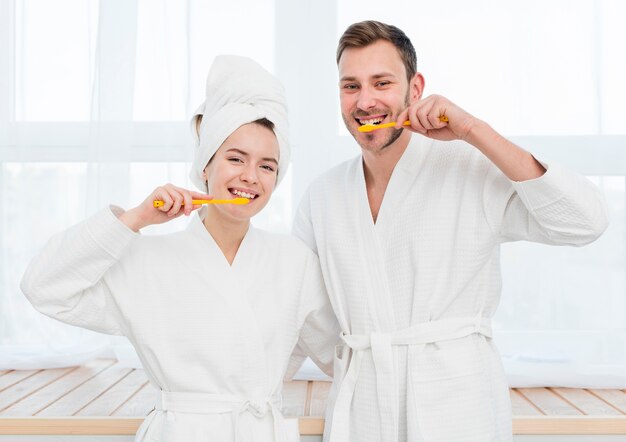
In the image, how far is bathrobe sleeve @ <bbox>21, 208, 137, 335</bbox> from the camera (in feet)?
4.80

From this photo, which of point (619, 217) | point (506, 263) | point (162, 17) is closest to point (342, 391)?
point (506, 263)

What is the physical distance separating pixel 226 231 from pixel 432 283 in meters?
0.48

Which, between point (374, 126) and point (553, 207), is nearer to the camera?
point (553, 207)

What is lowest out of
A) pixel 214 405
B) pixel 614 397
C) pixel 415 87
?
pixel 614 397

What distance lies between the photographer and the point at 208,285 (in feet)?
Result: 5.24

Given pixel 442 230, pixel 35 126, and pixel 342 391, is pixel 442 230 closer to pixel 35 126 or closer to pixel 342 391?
pixel 342 391

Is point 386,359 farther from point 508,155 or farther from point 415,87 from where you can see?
point 415,87

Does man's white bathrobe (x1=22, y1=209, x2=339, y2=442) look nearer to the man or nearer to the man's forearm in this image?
the man

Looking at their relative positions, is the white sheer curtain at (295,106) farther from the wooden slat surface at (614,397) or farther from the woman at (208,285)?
the woman at (208,285)

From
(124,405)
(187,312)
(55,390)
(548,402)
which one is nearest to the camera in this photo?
(187,312)

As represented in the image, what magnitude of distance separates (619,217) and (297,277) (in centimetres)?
145

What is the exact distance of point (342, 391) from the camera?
1.63 metres

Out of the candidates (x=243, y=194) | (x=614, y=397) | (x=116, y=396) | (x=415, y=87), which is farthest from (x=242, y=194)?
(x=614, y=397)

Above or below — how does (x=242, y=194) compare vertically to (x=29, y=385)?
above
